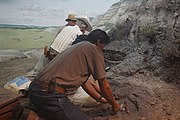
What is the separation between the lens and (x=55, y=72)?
2.49 metres

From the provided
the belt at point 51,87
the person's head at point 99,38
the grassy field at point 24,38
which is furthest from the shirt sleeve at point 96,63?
the grassy field at point 24,38

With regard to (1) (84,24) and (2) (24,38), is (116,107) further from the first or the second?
(2) (24,38)

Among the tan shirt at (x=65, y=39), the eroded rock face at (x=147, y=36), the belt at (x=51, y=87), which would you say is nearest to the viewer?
the belt at (x=51, y=87)

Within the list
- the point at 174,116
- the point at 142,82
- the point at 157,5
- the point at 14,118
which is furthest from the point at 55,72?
the point at 157,5

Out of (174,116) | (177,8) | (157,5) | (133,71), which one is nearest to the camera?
(174,116)

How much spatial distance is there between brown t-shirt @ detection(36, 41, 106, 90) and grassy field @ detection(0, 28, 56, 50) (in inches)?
247

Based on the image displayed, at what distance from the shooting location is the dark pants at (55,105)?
248cm

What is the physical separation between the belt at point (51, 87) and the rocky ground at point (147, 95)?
85 centimetres

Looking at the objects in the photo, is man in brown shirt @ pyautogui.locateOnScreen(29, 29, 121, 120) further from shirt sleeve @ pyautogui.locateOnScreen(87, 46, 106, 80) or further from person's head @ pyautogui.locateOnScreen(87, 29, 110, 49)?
person's head @ pyautogui.locateOnScreen(87, 29, 110, 49)

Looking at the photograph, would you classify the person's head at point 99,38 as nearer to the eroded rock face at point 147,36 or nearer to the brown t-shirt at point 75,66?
the brown t-shirt at point 75,66

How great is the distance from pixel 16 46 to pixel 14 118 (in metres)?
6.23

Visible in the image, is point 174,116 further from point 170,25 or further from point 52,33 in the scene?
point 52,33

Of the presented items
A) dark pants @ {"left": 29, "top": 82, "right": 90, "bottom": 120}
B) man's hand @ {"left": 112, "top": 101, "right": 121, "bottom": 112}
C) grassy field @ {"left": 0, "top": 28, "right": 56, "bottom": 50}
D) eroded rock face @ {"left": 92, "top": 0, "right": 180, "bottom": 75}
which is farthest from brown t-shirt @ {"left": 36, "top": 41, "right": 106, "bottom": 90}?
grassy field @ {"left": 0, "top": 28, "right": 56, "bottom": 50}

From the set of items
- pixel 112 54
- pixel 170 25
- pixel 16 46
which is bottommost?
pixel 16 46
